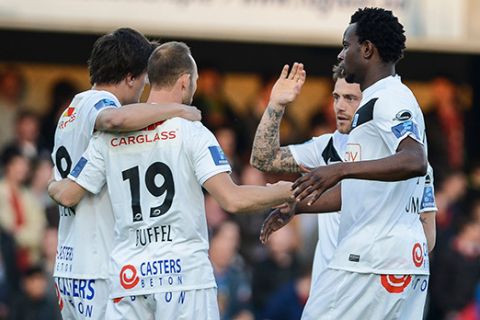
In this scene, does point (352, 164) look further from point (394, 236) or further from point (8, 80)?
point (8, 80)

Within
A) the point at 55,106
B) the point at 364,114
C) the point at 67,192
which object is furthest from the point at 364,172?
the point at 55,106

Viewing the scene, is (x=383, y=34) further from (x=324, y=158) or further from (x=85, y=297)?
(x=85, y=297)

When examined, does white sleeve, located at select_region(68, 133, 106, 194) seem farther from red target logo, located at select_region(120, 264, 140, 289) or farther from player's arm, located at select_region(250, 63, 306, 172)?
player's arm, located at select_region(250, 63, 306, 172)

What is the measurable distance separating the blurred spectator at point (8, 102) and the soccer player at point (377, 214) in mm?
7674

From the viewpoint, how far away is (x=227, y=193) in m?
7.28

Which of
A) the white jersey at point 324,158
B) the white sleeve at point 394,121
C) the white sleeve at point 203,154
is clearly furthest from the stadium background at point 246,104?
the white sleeve at point 394,121

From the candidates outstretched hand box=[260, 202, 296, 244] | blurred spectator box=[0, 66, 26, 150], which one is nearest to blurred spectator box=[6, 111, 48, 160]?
blurred spectator box=[0, 66, 26, 150]

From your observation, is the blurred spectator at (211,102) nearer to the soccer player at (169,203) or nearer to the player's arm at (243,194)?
the soccer player at (169,203)

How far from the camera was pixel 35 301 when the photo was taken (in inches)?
511

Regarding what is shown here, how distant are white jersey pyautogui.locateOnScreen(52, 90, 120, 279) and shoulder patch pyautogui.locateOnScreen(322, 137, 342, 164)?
1494 mm

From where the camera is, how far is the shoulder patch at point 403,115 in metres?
7.16

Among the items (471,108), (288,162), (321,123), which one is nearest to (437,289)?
(321,123)

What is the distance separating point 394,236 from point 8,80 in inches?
334

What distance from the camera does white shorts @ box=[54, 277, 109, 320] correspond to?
7879 mm
